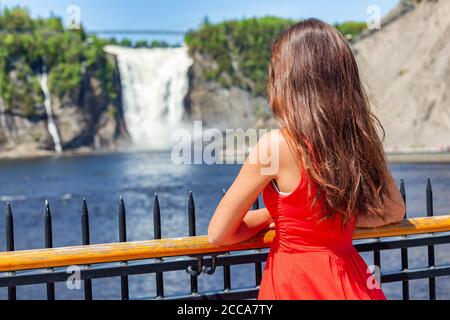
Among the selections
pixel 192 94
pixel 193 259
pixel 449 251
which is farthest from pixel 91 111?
pixel 193 259

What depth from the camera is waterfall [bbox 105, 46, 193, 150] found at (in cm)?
10488

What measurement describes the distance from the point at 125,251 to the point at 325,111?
51.2 inches

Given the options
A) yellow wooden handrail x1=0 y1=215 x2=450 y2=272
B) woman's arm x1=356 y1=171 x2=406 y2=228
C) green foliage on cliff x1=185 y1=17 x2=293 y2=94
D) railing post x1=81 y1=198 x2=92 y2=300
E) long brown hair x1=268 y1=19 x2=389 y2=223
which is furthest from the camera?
green foliage on cliff x1=185 y1=17 x2=293 y2=94

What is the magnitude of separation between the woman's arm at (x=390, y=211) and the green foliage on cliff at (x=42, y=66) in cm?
10477

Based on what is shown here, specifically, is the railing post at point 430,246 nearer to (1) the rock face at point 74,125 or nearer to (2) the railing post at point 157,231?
(2) the railing post at point 157,231

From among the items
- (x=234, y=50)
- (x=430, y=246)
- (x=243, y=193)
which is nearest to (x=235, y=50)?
(x=234, y=50)

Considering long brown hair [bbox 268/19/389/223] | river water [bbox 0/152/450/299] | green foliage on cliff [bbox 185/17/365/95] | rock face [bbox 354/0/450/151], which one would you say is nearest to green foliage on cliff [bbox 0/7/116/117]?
green foliage on cliff [bbox 185/17/365/95]

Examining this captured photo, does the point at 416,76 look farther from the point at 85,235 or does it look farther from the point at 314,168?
the point at 314,168

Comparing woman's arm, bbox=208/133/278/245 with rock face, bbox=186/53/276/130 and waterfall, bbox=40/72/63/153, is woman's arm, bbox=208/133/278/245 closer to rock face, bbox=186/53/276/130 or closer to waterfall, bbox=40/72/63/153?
waterfall, bbox=40/72/63/153

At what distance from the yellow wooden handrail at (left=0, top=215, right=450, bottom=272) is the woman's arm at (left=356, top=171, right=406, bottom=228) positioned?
8.6 inches

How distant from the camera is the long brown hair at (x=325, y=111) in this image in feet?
9.30

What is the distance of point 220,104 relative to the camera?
391 feet

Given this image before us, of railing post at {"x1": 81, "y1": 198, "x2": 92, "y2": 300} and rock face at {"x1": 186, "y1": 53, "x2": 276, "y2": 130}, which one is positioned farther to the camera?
rock face at {"x1": 186, "y1": 53, "x2": 276, "y2": 130}

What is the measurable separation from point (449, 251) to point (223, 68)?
102393 mm
